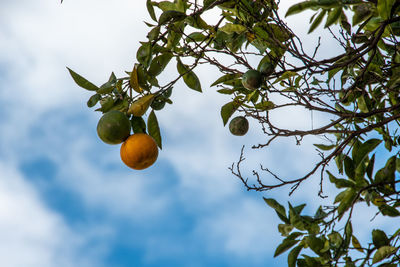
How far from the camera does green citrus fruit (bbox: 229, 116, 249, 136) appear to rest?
2.67m

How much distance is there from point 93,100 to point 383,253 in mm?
1586

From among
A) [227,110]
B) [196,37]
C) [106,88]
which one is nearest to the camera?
[106,88]

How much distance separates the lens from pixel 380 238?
1910 mm

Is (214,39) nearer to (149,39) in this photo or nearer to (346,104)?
(149,39)

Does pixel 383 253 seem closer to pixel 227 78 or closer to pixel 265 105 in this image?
pixel 265 105

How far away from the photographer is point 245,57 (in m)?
2.60

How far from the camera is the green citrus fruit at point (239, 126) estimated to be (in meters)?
2.67

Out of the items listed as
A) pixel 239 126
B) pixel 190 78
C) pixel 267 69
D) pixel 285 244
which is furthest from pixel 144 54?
pixel 285 244

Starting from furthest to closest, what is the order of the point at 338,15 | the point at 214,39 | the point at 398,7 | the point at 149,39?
the point at 214,39 → the point at 149,39 → the point at 398,7 → the point at 338,15

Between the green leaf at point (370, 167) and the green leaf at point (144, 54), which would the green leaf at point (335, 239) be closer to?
the green leaf at point (370, 167)

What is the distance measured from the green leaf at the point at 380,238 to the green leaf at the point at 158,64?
1303 mm

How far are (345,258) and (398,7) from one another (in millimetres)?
1121

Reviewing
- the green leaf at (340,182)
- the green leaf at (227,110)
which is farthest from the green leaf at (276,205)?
the green leaf at (227,110)

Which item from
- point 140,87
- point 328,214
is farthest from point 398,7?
point 140,87
